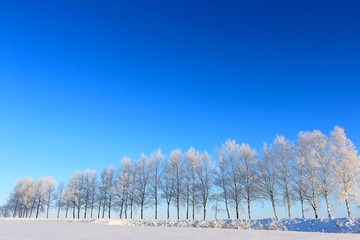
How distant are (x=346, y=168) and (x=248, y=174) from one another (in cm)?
1131

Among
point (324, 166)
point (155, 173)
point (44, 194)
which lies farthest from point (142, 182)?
point (44, 194)

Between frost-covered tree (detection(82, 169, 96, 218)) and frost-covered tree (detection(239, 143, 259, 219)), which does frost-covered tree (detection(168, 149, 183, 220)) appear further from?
frost-covered tree (detection(82, 169, 96, 218))

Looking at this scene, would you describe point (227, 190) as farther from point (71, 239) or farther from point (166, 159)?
point (71, 239)

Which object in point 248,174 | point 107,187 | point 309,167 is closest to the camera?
point 309,167

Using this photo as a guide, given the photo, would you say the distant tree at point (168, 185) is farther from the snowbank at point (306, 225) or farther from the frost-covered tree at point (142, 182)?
the snowbank at point (306, 225)

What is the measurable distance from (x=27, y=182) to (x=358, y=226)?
75603 mm

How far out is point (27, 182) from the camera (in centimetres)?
7075

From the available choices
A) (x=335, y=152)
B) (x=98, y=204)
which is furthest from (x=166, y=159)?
(x=335, y=152)

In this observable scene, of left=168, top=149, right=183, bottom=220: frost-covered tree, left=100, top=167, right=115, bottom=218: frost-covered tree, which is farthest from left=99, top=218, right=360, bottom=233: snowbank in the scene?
left=100, top=167, right=115, bottom=218: frost-covered tree

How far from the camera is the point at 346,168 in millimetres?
29156

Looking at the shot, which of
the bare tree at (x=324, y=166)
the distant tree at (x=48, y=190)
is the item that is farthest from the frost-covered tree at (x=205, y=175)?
the distant tree at (x=48, y=190)

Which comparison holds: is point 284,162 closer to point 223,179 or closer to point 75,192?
point 223,179

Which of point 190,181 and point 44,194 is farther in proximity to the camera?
point 44,194

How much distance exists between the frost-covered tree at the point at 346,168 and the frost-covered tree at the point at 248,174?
953 centimetres
